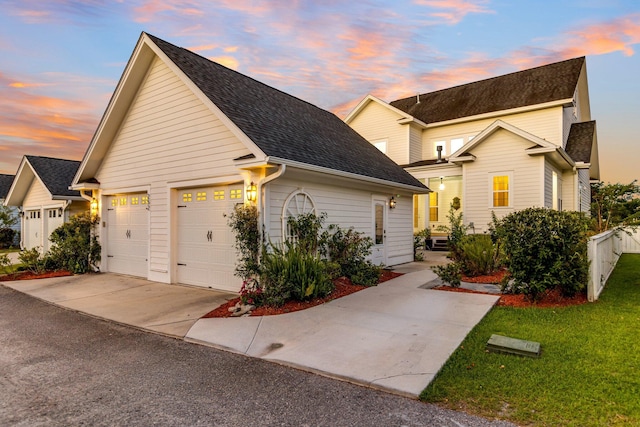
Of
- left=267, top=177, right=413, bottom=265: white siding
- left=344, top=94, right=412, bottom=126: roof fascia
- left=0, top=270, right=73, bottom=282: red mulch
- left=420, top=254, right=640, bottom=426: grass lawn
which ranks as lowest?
left=0, top=270, right=73, bottom=282: red mulch

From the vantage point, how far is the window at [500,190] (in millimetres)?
14297

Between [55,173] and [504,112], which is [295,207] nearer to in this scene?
[504,112]

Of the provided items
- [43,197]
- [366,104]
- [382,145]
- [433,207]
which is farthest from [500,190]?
[43,197]

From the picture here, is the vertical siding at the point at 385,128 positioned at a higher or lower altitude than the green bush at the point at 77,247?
higher

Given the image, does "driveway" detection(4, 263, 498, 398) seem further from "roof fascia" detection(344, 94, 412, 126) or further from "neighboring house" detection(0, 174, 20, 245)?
"neighboring house" detection(0, 174, 20, 245)

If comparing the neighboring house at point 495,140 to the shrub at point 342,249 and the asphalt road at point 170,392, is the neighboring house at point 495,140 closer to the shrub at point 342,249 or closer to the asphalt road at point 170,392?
the shrub at point 342,249

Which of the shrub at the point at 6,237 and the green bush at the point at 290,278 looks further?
the shrub at the point at 6,237

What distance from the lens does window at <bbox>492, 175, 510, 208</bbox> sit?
46.9ft

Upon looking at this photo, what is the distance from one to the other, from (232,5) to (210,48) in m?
3.56

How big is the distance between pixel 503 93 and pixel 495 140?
5732 millimetres

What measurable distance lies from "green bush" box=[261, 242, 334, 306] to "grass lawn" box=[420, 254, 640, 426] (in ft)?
9.47

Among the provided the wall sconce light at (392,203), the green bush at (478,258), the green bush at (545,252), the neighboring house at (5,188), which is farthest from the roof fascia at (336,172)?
the neighboring house at (5,188)

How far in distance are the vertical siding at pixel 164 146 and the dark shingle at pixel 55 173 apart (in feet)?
21.7

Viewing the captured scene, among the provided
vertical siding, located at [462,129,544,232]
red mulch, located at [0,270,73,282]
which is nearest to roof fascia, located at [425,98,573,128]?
vertical siding, located at [462,129,544,232]
